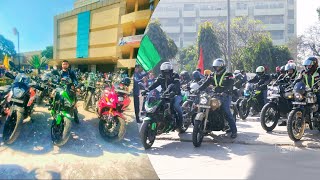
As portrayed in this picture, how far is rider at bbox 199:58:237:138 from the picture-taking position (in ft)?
4.16

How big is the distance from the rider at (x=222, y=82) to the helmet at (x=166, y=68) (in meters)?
0.14

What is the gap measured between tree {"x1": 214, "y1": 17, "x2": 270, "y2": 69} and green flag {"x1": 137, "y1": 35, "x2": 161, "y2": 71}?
8.4 inches

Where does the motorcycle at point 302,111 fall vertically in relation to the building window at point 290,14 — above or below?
below

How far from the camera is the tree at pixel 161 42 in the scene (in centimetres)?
118

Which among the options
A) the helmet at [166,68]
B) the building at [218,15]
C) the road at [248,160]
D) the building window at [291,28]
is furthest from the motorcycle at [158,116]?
the building window at [291,28]

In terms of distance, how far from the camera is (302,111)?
6.62ft

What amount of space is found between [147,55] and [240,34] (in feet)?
1.03

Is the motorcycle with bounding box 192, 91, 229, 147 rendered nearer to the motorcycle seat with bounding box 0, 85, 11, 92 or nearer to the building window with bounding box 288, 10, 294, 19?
the building window with bounding box 288, 10, 294, 19

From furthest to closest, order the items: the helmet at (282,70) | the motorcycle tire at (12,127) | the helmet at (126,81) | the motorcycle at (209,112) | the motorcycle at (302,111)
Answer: the motorcycle at (209,112) < the motorcycle at (302,111) < the helmet at (282,70) < the helmet at (126,81) < the motorcycle tire at (12,127)


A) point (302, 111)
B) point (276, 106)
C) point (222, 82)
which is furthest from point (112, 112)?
point (276, 106)

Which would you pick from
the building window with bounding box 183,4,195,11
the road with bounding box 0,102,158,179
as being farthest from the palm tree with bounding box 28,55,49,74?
the building window with bounding box 183,4,195,11

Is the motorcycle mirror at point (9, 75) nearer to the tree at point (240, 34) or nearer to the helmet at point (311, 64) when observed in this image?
the tree at point (240, 34)

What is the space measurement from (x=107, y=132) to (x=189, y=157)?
45 centimetres

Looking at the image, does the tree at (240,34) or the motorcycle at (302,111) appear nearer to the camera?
the tree at (240,34)
